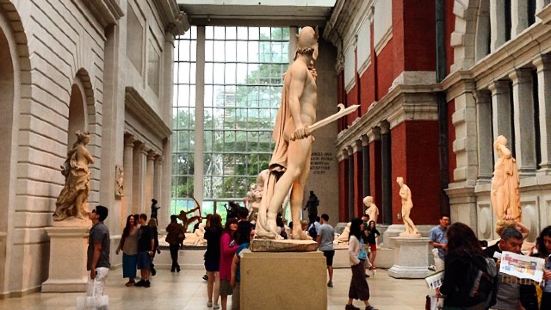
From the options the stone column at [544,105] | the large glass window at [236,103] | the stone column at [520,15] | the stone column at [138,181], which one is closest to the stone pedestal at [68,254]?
the stone column at [544,105]

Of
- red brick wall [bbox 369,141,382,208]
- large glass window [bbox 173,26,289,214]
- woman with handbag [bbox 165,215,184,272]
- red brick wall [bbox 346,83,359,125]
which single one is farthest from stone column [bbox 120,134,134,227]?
large glass window [bbox 173,26,289,214]

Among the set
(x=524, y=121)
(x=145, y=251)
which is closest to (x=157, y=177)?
(x=145, y=251)

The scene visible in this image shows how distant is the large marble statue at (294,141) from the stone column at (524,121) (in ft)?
27.5

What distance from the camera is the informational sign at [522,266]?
4391mm

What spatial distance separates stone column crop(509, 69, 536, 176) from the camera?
1391 cm

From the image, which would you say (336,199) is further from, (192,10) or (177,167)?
(192,10)

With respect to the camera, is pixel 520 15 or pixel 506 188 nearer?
pixel 506 188

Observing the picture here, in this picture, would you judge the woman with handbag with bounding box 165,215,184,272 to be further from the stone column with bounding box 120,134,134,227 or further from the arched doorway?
the stone column with bounding box 120,134,134,227

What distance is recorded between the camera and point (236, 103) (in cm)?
4094

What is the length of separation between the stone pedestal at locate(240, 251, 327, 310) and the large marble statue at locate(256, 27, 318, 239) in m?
0.45

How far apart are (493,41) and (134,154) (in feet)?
54.8

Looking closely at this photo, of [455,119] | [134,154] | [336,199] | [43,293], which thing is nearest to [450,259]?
[43,293]

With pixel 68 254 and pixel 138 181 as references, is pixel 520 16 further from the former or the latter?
pixel 138 181

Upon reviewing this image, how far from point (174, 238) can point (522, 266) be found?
1334cm
